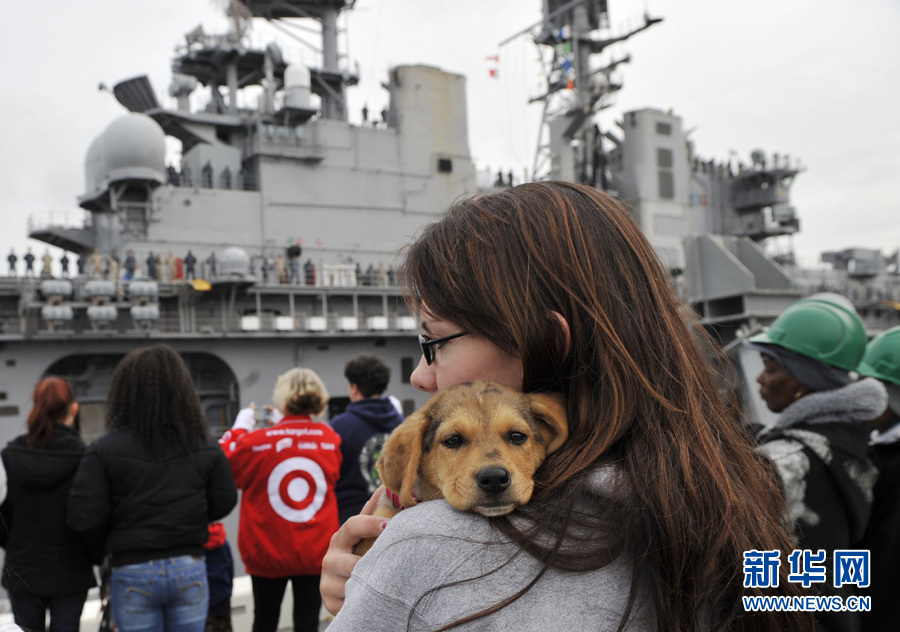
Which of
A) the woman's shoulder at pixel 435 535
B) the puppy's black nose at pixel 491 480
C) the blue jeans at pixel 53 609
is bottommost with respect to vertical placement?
the blue jeans at pixel 53 609

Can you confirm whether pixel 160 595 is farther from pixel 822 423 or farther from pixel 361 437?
pixel 822 423

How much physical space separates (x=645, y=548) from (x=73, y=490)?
349cm

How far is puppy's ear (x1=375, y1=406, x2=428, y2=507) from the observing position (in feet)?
4.16

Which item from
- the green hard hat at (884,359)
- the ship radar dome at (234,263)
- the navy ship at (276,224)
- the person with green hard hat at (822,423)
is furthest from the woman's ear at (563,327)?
the ship radar dome at (234,263)

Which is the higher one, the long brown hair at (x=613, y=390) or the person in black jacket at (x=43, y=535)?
the long brown hair at (x=613, y=390)

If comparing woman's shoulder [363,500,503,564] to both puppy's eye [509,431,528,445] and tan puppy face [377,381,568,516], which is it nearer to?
tan puppy face [377,381,568,516]

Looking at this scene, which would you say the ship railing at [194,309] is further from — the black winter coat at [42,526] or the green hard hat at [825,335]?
the green hard hat at [825,335]

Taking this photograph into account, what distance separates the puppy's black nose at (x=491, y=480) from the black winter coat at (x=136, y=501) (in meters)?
3.15

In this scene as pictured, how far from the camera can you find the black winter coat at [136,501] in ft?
11.8

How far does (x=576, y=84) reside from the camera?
27.6 m

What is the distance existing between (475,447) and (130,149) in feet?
64.9

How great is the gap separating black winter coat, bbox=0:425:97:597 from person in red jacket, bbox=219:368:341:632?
0.94 metres

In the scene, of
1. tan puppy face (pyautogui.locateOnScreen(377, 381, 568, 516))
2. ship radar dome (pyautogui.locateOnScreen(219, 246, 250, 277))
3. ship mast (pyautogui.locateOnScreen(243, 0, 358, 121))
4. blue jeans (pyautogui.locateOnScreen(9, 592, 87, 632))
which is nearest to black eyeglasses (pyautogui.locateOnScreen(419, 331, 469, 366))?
tan puppy face (pyautogui.locateOnScreen(377, 381, 568, 516))

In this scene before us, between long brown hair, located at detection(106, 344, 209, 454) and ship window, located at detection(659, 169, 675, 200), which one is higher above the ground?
ship window, located at detection(659, 169, 675, 200)
